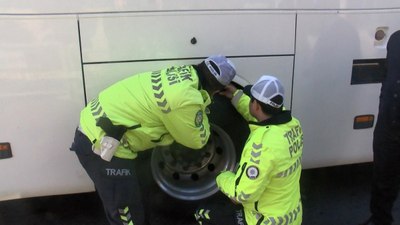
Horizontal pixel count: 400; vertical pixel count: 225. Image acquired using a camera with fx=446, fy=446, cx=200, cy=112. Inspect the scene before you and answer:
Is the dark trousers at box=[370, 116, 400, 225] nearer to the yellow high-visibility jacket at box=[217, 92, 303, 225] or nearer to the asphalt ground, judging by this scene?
the asphalt ground

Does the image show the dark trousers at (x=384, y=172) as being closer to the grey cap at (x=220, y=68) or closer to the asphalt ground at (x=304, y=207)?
the asphalt ground at (x=304, y=207)

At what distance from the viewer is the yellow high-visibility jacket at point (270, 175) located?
94.4 inches

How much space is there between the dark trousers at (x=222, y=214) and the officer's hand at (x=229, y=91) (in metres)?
0.72

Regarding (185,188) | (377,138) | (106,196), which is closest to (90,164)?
(106,196)

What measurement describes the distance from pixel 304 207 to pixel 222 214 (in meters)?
1.25

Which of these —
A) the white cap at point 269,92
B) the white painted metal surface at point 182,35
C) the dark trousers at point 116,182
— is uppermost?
the white painted metal surface at point 182,35

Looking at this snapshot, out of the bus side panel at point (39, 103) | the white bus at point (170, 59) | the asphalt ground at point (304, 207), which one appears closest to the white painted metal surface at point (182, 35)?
the white bus at point (170, 59)

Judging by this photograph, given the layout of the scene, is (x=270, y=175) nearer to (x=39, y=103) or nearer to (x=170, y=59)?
(x=170, y=59)

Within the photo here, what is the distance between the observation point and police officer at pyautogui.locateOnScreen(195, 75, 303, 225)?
2402mm

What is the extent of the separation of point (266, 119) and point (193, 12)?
0.86m

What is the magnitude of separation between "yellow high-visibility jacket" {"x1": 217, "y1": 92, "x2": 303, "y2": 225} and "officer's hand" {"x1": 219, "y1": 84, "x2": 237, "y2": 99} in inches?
18.6

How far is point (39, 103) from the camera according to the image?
280 cm

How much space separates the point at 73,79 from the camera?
280 centimetres

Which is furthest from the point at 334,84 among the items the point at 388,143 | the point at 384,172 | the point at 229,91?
the point at 229,91
